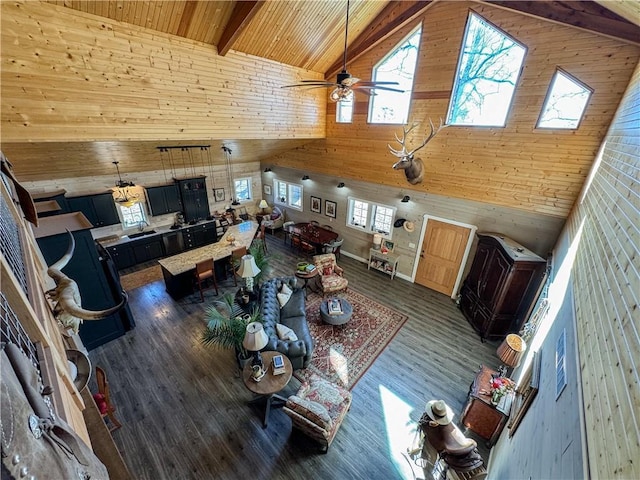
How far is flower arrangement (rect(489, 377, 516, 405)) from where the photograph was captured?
11.4ft

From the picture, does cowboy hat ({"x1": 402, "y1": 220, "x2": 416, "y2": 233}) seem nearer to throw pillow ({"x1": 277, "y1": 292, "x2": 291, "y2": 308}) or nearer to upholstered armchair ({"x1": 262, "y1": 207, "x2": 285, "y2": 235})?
throw pillow ({"x1": 277, "y1": 292, "x2": 291, "y2": 308})

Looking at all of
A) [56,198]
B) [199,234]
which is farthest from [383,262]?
[56,198]

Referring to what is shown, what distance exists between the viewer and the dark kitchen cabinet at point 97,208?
6668 millimetres

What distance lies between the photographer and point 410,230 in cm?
720

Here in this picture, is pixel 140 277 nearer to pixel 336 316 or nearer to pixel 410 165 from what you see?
pixel 336 316

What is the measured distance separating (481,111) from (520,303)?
3.93 meters

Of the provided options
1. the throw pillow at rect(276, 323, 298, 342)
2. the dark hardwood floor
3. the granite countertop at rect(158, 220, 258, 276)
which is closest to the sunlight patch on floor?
the dark hardwood floor

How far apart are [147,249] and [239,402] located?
6089 mm

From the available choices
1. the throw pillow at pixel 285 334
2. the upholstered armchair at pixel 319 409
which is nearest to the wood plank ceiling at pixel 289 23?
the throw pillow at pixel 285 334

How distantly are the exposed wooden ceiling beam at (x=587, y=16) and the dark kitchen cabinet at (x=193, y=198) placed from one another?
9.09m

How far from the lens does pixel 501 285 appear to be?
5.09 m

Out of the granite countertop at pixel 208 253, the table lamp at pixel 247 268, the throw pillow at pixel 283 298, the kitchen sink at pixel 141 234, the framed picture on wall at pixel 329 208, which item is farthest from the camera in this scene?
the framed picture on wall at pixel 329 208

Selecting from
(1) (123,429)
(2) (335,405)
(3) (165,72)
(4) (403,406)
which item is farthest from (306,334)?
(3) (165,72)

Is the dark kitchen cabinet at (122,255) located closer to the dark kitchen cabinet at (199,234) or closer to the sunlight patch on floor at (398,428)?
the dark kitchen cabinet at (199,234)
